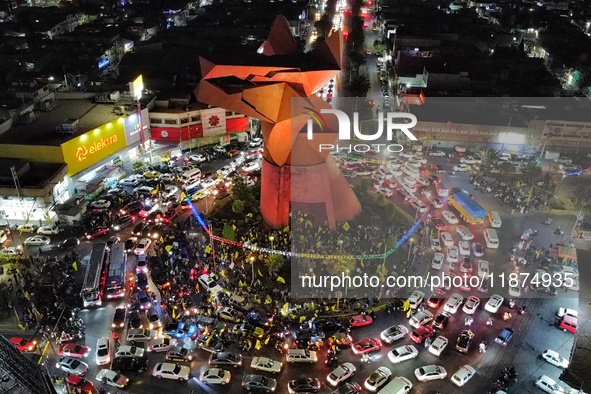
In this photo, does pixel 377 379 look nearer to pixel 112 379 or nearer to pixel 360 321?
pixel 360 321

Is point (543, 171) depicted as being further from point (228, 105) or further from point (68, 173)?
point (68, 173)

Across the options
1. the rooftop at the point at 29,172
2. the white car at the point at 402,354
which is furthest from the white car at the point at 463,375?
the rooftop at the point at 29,172

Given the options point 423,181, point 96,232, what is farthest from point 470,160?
point 96,232

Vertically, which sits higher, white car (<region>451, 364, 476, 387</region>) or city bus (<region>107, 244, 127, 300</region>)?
city bus (<region>107, 244, 127, 300</region>)

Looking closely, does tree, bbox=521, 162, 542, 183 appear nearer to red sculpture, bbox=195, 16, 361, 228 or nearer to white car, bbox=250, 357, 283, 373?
red sculpture, bbox=195, 16, 361, 228

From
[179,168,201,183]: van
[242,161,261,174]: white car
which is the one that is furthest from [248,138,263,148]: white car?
[179,168,201,183]: van

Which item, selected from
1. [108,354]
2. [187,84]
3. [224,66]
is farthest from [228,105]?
[187,84]

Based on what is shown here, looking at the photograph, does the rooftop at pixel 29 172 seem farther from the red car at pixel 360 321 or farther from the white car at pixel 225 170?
the red car at pixel 360 321
